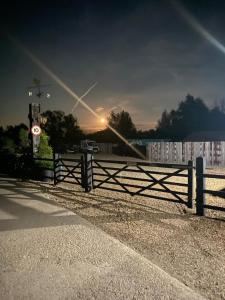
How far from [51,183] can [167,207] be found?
6833mm

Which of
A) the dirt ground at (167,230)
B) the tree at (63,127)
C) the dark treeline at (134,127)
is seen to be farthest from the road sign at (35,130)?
the tree at (63,127)

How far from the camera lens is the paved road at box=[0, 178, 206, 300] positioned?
14.4 feet

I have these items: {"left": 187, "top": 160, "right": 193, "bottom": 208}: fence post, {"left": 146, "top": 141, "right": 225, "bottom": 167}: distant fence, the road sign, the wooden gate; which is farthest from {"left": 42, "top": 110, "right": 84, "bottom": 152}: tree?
{"left": 187, "top": 160, "right": 193, "bottom": 208}: fence post

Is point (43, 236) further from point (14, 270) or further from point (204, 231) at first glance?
point (204, 231)

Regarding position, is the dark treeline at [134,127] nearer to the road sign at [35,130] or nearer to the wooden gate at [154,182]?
the road sign at [35,130]

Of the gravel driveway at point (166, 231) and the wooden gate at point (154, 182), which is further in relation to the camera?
the wooden gate at point (154, 182)

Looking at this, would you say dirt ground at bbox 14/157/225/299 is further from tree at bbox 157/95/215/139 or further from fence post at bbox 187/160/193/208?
tree at bbox 157/95/215/139

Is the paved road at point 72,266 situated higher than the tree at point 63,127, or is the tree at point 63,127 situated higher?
the tree at point 63,127

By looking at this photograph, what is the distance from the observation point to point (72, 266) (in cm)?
530

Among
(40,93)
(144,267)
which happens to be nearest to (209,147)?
(40,93)

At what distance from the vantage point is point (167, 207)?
32.1 ft

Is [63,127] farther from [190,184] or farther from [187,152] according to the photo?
[190,184]

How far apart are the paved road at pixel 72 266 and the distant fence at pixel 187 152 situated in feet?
67.2

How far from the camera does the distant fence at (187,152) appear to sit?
2652cm
